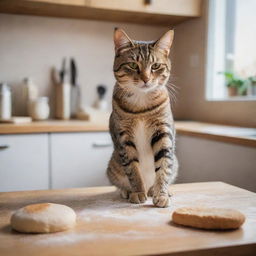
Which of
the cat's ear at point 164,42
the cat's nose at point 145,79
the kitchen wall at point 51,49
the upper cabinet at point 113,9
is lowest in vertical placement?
the cat's nose at point 145,79

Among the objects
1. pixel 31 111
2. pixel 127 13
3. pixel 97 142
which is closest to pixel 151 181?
pixel 97 142

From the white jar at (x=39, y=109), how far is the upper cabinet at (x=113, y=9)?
0.62 meters

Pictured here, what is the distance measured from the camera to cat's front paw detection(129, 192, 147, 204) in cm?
98

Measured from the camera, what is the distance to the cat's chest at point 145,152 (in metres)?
1.13

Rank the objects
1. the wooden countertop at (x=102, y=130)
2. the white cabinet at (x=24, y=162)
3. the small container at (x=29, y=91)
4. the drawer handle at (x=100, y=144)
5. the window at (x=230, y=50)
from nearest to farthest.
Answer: the wooden countertop at (x=102, y=130)
the white cabinet at (x=24, y=162)
the drawer handle at (x=100, y=144)
the window at (x=230, y=50)
the small container at (x=29, y=91)

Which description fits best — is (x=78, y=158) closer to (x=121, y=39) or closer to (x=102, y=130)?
(x=102, y=130)

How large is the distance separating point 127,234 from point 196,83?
209cm

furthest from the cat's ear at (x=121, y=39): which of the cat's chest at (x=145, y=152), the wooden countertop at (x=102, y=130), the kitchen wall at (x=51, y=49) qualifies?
the kitchen wall at (x=51, y=49)

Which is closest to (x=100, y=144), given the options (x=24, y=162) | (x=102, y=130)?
(x=102, y=130)

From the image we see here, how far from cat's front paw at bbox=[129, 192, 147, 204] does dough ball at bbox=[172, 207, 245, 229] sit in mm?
223

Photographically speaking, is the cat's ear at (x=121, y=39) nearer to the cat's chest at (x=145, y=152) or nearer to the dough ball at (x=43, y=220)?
the cat's chest at (x=145, y=152)

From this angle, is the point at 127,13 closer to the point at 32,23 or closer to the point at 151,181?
the point at 32,23

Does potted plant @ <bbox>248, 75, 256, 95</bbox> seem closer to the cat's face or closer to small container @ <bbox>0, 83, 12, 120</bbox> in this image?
the cat's face

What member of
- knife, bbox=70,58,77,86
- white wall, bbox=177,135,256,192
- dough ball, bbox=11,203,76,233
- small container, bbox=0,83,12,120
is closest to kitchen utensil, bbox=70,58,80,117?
knife, bbox=70,58,77,86
